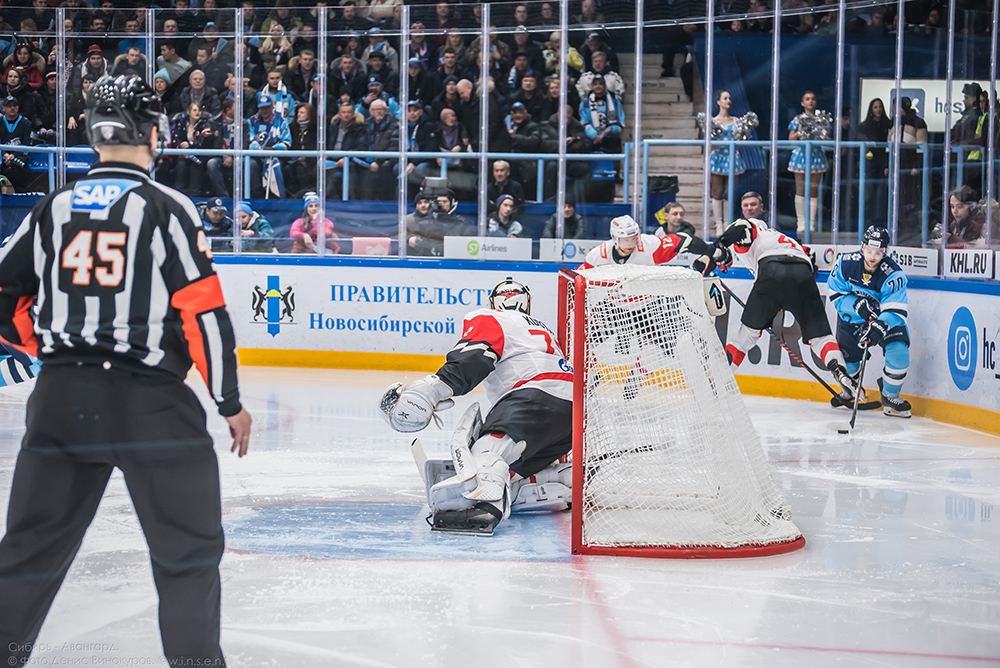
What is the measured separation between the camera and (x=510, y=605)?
3.03 metres

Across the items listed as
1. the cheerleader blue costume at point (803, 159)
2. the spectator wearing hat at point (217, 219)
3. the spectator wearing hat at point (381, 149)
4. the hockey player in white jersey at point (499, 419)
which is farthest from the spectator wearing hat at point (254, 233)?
the hockey player in white jersey at point (499, 419)

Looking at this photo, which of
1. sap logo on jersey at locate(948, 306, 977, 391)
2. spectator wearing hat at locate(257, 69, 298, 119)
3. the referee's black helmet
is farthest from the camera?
spectator wearing hat at locate(257, 69, 298, 119)

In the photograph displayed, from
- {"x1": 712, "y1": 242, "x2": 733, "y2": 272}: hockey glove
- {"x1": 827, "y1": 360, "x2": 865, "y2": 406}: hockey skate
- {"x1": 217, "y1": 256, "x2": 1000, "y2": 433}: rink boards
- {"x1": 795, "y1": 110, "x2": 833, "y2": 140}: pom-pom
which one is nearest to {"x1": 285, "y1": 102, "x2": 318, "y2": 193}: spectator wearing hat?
{"x1": 217, "y1": 256, "x2": 1000, "y2": 433}: rink boards

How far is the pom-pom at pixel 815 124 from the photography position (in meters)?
7.83

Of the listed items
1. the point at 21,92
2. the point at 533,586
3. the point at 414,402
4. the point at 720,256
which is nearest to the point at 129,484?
the point at 533,586

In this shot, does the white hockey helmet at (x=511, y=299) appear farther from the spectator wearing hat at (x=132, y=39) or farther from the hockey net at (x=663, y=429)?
the spectator wearing hat at (x=132, y=39)

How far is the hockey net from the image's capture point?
12.1 ft

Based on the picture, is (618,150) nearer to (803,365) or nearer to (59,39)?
(803,365)

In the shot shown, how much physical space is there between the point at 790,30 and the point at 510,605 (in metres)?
6.05

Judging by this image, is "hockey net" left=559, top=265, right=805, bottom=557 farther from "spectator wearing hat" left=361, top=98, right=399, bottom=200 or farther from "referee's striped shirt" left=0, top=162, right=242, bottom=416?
"spectator wearing hat" left=361, top=98, right=399, bottom=200

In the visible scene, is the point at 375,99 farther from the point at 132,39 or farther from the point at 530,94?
the point at 132,39

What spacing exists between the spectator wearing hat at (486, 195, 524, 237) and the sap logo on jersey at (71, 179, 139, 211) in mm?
6403

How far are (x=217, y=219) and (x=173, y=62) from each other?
135 cm

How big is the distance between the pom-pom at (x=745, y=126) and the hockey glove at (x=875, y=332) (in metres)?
2.05
